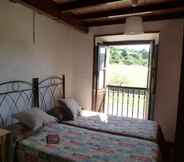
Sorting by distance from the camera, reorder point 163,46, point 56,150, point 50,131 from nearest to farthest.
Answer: point 56,150
point 50,131
point 163,46

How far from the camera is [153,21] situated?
3117mm

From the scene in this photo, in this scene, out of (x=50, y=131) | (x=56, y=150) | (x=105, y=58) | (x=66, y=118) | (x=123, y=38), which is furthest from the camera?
(x=105, y=58)

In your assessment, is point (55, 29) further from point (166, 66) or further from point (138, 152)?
point (138, 152)

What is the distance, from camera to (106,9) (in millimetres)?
2873

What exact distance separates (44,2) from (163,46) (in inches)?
87.0

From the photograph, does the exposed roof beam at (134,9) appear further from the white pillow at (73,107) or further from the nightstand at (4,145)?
the nightstand at (4,145)

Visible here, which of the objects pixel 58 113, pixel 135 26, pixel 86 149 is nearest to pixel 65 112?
pixel 58 113

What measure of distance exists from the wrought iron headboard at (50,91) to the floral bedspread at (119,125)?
0.70 meters

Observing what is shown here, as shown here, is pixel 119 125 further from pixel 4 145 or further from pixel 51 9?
pixel 51 9

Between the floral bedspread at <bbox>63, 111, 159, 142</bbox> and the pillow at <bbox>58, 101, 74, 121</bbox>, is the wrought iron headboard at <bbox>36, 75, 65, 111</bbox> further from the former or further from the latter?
the floral bedspread at <bbox>63, 111, 159, 142</bbox>

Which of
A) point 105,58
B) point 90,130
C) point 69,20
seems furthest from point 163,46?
point 90,130

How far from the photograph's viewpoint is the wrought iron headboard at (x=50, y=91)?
3026 millimetres

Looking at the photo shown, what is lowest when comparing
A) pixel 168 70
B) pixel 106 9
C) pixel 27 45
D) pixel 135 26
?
pixel 168 70

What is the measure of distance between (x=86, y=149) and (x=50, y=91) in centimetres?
172
